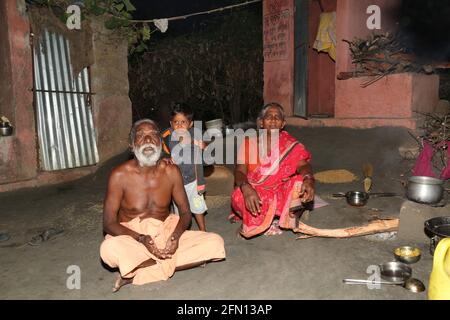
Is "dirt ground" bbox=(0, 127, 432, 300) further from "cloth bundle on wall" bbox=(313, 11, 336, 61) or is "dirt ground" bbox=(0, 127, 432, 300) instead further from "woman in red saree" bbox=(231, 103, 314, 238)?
"cloth bundle on wall" bbox=(313, 11, 336, 61)

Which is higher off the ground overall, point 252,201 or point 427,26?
point 427,26

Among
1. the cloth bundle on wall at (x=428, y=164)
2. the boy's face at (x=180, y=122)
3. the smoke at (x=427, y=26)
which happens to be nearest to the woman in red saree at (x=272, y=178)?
the boy's face at (x=180, y=122)

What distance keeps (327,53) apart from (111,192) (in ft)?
28.0

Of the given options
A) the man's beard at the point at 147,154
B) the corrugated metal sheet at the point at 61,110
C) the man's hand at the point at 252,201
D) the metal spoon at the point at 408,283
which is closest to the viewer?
the metal spoon at the point at 408,283

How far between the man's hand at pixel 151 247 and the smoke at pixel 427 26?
8157 mm

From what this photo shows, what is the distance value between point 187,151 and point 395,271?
2.40 m

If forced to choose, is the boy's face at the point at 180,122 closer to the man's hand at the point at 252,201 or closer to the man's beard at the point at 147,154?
the man's beard at the point at 147,154

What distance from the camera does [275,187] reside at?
174 inches

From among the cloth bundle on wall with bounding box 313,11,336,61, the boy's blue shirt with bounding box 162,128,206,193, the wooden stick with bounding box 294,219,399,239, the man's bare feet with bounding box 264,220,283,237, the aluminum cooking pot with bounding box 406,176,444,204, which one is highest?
the cloth bundle on wall with bounding box 313,11,336,61

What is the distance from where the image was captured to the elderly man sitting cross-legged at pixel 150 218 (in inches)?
130

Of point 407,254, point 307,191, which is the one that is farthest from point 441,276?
point 307,191

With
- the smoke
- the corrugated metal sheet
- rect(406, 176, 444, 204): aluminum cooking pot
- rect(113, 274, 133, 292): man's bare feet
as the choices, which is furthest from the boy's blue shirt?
the smoke

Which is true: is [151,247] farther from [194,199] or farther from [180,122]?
[180,122]

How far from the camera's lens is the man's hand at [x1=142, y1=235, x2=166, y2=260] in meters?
3.23
